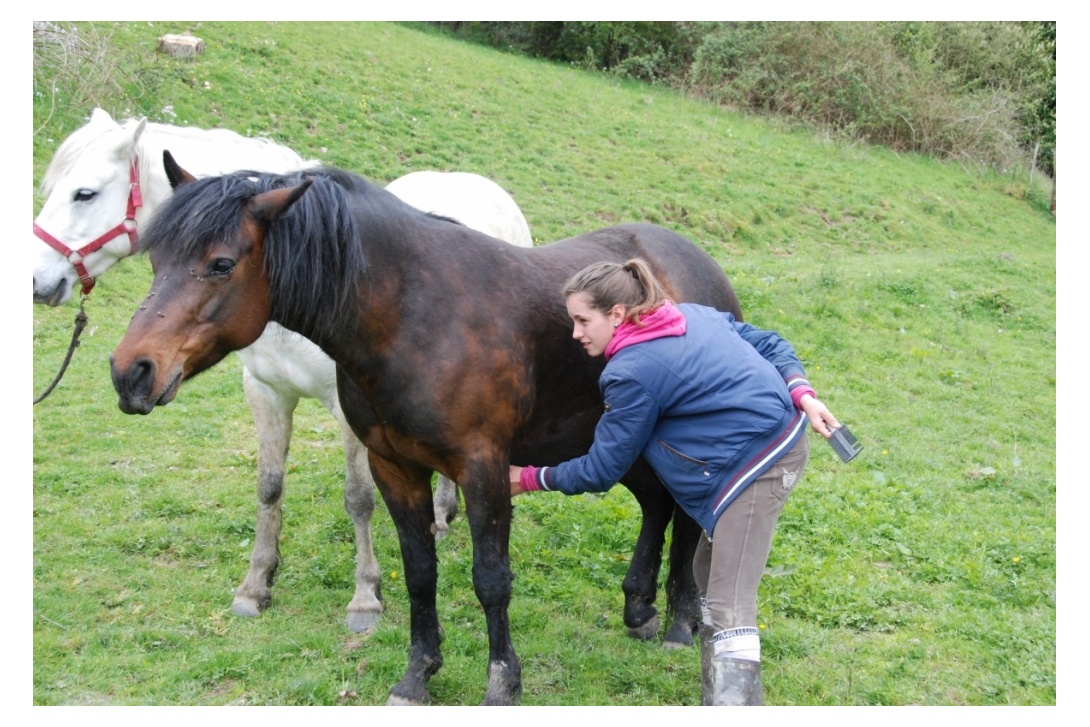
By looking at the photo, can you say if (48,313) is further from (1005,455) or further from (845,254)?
(845,254)

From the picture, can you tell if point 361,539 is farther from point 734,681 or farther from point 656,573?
point 734,681

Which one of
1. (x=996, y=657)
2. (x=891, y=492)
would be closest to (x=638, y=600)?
(x=996, y=657)

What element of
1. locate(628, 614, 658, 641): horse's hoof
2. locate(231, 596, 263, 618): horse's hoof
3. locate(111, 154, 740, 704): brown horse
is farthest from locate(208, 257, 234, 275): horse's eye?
locate(628, 614, 658, 641): horse's hoof

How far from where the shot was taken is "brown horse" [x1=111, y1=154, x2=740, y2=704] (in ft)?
9.94

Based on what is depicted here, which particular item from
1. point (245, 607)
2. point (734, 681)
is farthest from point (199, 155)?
point (734, 681)

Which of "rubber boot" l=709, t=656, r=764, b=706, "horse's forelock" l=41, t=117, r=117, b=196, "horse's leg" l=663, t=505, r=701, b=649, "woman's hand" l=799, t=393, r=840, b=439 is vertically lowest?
"horse's leg" l=663, t=505, r=701, b=649

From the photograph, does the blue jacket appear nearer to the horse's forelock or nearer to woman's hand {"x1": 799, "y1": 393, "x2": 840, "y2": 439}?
woman's hand {"x1": 799, "y1": 393, "x2": 840, "y2": 439}

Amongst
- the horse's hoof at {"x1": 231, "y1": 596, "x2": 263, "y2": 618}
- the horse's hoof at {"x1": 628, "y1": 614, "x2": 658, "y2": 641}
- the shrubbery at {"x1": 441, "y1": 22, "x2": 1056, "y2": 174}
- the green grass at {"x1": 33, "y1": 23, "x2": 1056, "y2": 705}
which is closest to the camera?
the green grass at {"x1": 33, "y1": 23, "x2": 1056, "y2": 705}

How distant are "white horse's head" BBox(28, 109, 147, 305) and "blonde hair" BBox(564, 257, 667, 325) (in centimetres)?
258

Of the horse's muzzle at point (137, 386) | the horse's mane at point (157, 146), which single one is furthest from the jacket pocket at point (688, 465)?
the horse's mane at point (157, 146)

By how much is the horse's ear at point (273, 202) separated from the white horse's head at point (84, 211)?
178 cm

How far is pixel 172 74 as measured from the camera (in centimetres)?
1510

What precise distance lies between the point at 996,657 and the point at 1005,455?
3.96 meters

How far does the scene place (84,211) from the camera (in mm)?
4480
